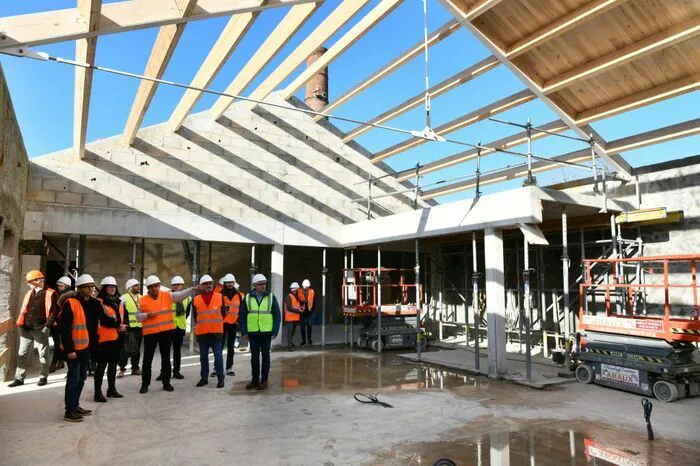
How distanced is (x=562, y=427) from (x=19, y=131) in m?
9.51

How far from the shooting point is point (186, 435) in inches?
208

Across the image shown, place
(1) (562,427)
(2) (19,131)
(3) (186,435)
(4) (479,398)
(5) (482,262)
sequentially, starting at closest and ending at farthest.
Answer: (3) (186,435) → (1) (562,427) → (4) (479,398) → (2) (19,131) → (5) (482,262)

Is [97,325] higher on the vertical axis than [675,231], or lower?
lower

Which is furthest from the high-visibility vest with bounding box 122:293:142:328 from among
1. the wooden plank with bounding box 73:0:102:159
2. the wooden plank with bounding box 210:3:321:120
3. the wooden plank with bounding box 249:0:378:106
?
the wooden plank with bounding box 249:0:378:106

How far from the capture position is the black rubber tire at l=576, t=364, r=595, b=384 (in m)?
8.15

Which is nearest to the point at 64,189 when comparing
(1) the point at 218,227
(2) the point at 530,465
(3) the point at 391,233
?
(1) the point at 218,227

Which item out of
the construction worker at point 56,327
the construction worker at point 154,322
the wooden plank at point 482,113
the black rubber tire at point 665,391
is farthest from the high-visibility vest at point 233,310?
the black rubber tire at point 665,391

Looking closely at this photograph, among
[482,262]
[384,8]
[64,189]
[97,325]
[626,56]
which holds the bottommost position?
[97,325]

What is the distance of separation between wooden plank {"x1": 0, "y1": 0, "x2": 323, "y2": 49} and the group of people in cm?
289

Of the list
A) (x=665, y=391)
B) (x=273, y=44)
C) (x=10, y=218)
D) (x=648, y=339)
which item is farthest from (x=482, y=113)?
(x=10, y=218)

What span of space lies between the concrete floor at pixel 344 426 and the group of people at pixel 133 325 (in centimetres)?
39

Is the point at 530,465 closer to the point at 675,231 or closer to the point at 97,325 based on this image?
the point at 97,325

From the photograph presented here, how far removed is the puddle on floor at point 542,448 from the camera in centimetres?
458

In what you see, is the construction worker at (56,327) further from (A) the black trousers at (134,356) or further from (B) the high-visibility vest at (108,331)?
(A) the black trousers at (134,356)
